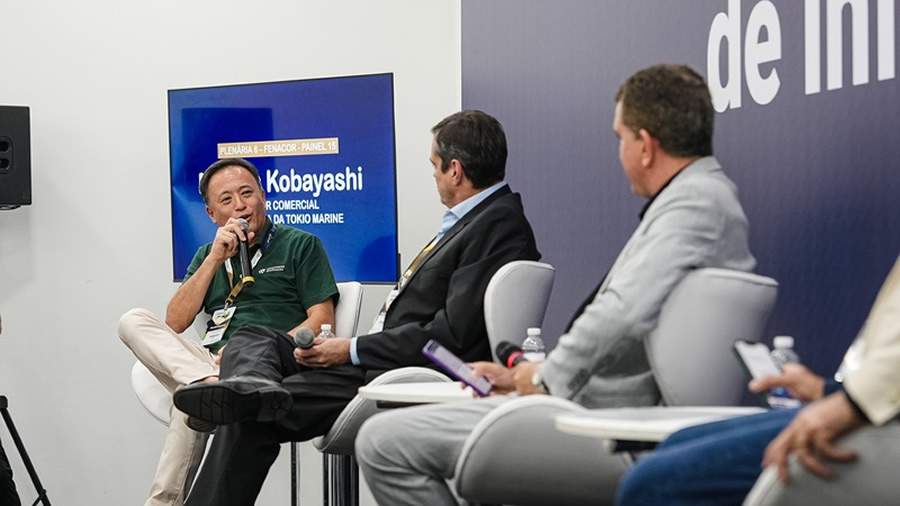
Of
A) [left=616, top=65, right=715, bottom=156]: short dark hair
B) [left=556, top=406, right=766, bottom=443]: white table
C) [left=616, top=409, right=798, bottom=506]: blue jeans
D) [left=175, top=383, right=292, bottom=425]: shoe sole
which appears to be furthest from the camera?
[left=175, top=383, right=292, bottom=425]: shoe sole

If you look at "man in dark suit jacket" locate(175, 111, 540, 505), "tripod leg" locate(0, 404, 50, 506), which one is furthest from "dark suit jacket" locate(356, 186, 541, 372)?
"tripod leg" locate(0, 404, 50, 506)

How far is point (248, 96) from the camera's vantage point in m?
5.58

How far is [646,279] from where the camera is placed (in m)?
2.49

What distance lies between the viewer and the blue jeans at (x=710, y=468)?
1901mm

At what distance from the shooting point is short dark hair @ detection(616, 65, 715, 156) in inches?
104

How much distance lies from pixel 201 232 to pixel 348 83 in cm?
92

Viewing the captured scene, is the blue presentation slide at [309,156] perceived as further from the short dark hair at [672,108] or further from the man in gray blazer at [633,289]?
the short dark hair at [672,108]

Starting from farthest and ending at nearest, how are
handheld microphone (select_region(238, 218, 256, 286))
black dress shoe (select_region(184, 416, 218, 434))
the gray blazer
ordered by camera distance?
1. handheld microphone (select_region(238, 218, 256, 286))
2. black dress shoe (select_region(184, 416, 218, 434))
3. the gray blazer

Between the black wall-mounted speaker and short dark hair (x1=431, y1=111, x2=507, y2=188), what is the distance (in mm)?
2784

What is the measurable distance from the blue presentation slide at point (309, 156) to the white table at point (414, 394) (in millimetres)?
2065

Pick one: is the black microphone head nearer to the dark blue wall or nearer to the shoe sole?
the dark blue wall

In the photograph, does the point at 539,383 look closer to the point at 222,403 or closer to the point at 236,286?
the point at 222,403

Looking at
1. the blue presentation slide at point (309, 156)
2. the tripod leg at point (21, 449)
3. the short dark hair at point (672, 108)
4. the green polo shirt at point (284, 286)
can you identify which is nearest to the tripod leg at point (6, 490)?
the tripod leg at point (21, 449)

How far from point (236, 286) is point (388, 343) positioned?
1.18 meters
